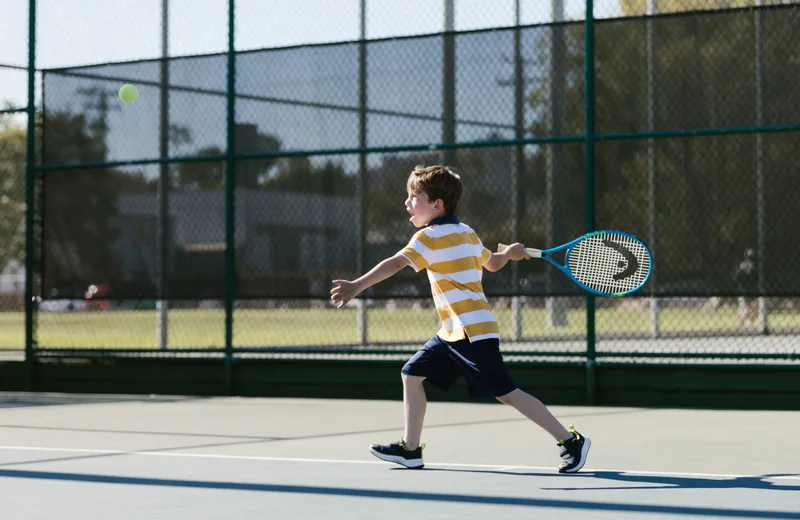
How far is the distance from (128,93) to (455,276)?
604 cm

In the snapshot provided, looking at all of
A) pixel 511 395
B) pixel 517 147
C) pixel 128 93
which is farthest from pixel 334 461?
pixel 128 93

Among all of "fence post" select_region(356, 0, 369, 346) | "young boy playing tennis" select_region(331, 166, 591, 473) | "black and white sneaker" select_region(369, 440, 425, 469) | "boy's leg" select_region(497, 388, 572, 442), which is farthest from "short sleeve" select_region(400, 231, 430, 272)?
"fence post" select_region(356, 0, 369, 346)

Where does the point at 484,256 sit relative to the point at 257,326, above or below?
above

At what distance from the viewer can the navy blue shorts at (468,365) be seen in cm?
638

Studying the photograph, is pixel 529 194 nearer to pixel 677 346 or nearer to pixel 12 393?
pixel 12 393

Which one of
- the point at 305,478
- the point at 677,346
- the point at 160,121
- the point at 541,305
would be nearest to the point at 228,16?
the point at 160,121

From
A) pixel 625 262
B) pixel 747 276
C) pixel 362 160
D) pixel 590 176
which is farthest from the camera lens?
pixel 362 160

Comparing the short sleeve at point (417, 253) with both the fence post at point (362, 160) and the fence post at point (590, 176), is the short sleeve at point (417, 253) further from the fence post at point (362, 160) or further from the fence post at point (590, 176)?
the fence post at point (362, 160)

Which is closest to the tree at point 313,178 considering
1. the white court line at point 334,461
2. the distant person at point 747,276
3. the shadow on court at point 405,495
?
the distant person at point 747,276

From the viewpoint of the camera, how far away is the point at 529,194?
10.3 meters

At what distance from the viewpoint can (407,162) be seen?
1065 centimetres

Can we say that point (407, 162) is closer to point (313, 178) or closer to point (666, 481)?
point (313, 178)

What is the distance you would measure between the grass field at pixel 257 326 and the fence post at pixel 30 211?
188mm

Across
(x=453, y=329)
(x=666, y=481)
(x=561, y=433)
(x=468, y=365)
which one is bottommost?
(x=666, y=481)
